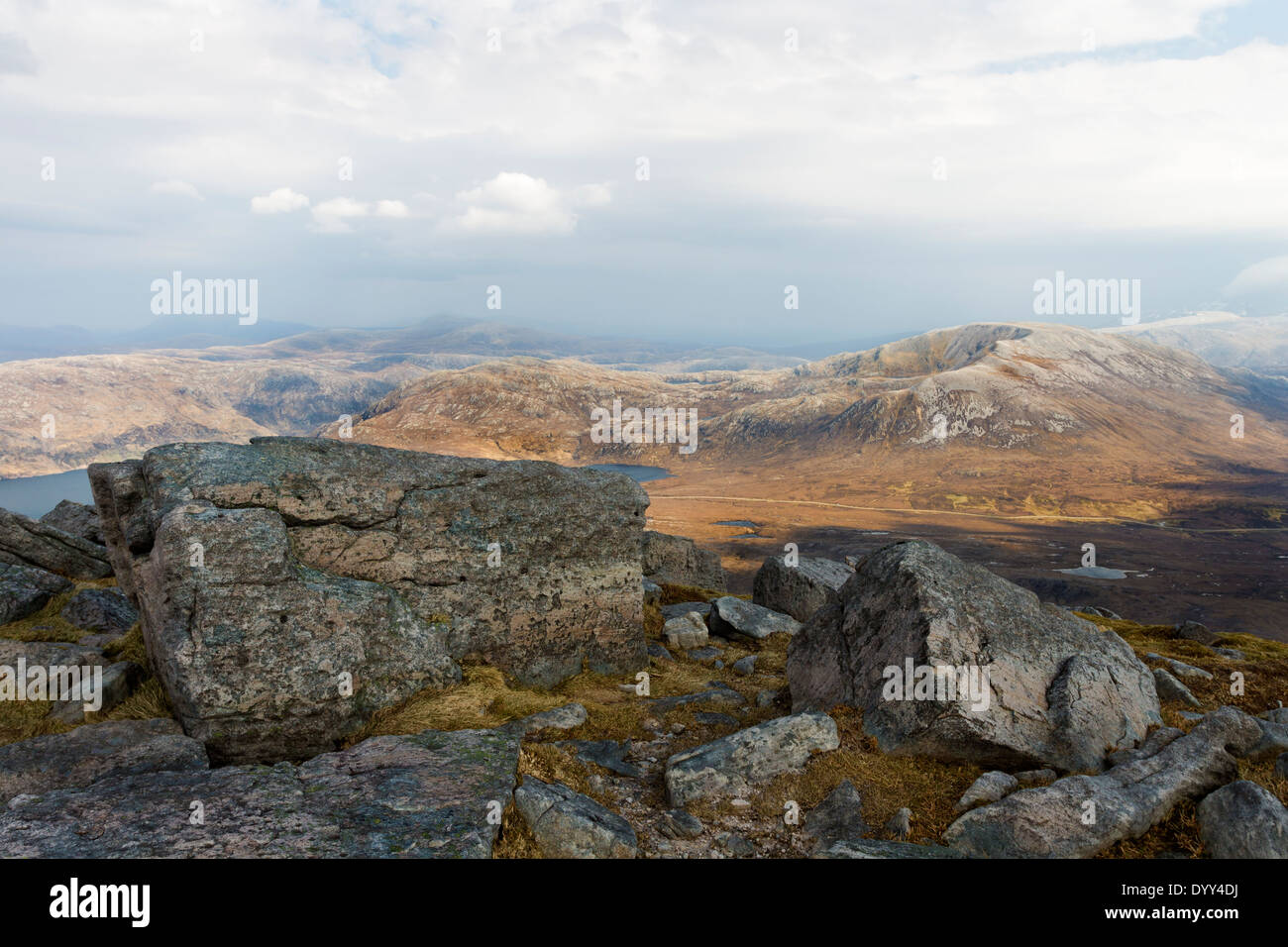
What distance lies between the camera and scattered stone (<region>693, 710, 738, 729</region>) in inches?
524

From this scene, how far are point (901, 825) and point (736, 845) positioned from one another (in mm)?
2094

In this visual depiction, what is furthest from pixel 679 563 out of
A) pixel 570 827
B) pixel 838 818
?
pixel 570 827

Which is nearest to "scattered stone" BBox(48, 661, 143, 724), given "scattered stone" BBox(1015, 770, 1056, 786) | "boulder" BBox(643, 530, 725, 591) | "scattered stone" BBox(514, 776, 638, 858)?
"scattered stone" BBox(514, 776, 638, 858)

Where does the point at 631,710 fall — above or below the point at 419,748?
below

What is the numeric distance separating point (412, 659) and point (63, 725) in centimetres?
543

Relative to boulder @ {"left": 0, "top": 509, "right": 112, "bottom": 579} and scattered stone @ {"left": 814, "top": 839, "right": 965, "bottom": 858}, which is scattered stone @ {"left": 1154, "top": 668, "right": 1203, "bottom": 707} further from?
boulder @ {"left": 0, "top": 509, "right": 112, "bottom": 579}

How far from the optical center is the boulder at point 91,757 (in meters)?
9.51

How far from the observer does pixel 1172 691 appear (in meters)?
15.2

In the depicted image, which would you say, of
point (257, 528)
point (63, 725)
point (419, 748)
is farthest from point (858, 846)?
point (63, 725)

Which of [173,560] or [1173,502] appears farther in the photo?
[1173,502]

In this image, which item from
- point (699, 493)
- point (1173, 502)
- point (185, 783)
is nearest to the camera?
point (185, 783)

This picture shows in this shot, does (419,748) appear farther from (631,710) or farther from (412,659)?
(631,710)

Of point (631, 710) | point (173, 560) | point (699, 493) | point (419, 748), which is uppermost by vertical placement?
point (173, 560)

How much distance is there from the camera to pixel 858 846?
8.18 meters
